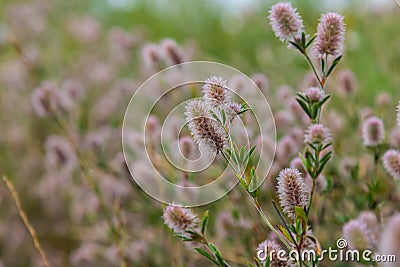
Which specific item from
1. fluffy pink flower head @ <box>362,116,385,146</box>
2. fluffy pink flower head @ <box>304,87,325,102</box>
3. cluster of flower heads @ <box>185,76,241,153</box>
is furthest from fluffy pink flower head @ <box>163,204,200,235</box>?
fluffy pink flower head @ <box>362,116,385,146</box>

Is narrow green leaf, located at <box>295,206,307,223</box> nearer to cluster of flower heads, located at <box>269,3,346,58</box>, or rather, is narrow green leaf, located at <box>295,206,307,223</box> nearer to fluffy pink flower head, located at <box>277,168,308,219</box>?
fluffy pink flower head, located at <box>277,168,308,219</box>

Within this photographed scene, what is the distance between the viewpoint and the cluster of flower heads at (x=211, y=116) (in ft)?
2.07

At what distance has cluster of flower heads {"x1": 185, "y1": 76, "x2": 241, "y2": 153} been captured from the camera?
63 cm

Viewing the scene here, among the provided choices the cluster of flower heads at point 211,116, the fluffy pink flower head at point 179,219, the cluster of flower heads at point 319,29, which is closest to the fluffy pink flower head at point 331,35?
the cluster of flower heads at point 319,29

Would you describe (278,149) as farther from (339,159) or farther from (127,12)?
(127,12)

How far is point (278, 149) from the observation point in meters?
0.99

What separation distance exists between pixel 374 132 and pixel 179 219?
1.18 ft

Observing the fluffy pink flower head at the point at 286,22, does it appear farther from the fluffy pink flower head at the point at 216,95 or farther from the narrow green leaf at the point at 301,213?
the narrow green leaf at the point at 301,213

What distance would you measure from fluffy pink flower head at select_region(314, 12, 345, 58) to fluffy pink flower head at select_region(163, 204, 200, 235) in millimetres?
228

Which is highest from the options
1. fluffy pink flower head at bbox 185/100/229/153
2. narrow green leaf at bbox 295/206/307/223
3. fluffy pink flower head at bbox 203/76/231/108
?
fluffy pink flower head at bbox 203/76/231/108

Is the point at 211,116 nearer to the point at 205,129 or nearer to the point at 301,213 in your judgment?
the point at 205,129

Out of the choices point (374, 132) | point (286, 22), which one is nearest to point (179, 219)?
point (286, 22)

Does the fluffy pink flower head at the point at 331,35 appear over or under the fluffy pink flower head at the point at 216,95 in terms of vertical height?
over

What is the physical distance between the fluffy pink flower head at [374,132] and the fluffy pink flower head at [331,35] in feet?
0.79
